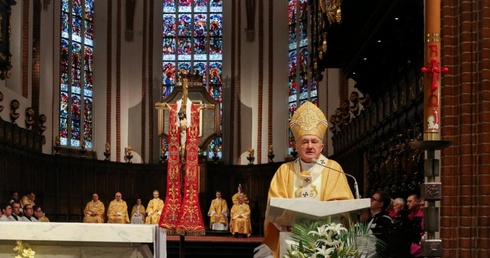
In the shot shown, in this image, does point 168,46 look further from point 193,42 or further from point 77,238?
point 77,238

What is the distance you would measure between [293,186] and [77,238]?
1.52m

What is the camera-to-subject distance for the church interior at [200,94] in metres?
13.7

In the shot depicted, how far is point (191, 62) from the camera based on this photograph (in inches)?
1134

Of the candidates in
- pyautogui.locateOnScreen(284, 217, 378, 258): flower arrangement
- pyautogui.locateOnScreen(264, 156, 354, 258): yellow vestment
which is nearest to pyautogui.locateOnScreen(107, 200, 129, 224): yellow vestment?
pyautogui.locateOnScreen(264, 156, 354, 258): yellow vestment

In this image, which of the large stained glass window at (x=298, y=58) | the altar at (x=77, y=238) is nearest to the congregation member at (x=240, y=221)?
the large stained glass window at (x=298, y=58)

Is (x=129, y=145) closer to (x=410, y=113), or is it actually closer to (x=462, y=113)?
(x=410, y=113)

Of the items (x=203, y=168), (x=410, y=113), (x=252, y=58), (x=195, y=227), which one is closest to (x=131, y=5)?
(x=252, y=58)

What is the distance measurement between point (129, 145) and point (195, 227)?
12.1m

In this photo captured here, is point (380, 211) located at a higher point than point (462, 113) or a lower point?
lower

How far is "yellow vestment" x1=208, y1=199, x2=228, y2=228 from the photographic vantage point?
80.2 ft

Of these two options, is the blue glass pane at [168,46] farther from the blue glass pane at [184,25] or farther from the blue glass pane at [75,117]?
the blue glass pane at [75,117]

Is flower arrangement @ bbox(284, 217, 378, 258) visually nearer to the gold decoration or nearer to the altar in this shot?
the altar

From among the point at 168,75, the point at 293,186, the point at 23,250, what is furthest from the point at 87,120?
the point at 23,250

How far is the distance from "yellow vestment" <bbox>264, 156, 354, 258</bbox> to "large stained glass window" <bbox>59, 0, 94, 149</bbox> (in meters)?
20.4
